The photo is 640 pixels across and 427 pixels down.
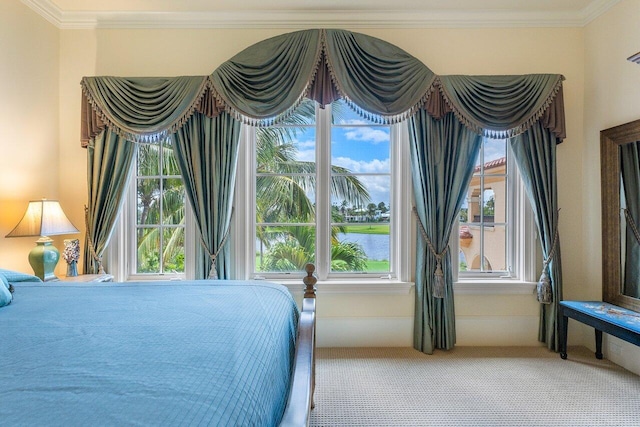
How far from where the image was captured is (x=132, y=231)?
2.91 meters

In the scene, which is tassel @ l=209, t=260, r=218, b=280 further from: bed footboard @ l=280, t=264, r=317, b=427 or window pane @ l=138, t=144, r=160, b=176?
bed footboard @ l=280, t=264, r=317, b=427

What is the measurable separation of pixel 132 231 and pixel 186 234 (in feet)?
1.69

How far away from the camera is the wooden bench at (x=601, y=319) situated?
2.06 m

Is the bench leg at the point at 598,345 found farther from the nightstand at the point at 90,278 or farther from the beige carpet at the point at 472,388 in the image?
the nightstand at the point at 90,278

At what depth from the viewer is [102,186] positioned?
269cm

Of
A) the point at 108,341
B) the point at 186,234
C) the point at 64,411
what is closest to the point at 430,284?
the point at 186,234

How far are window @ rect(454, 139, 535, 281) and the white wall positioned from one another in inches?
21.2

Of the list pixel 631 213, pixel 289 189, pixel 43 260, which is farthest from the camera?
pixel 289 189

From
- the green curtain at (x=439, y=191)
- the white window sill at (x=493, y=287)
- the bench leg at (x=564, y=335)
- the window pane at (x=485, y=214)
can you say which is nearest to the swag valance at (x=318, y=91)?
the green curtain at (x=439, y=191)

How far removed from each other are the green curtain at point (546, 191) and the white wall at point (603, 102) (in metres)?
0.30

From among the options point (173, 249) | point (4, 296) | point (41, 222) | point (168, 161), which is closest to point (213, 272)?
point (173, 249)

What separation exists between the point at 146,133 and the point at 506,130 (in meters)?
2.89

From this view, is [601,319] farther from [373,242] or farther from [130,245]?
[130,245]

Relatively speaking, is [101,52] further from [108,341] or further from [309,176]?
[108,341]
